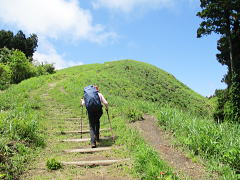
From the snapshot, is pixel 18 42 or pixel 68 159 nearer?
pixel 68 159

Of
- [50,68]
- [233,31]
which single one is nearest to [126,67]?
[50,68]

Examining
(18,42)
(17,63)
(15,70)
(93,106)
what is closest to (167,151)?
(93,106)

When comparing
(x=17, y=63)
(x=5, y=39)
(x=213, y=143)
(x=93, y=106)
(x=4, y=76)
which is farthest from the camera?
(x=5, y=39)

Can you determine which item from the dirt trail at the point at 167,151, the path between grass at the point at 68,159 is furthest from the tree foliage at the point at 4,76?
the dirt trail at the point at 167,151

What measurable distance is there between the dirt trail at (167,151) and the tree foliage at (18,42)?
179 feet

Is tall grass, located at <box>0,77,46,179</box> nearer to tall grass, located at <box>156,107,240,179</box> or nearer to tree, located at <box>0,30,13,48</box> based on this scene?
tall grass, located at <box>156,107,240,179</box>

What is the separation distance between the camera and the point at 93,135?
773 cm

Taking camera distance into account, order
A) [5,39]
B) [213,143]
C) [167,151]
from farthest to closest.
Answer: [5,39] < [167,151] < [213,143]

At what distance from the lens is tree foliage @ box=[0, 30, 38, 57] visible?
55.0 metres

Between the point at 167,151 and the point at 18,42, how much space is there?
2272 inches

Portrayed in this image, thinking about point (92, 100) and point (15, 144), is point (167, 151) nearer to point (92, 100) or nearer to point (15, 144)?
point (92, 100)

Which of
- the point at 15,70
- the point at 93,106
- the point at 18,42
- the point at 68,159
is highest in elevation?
the point at 18,42

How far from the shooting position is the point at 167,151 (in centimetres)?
660

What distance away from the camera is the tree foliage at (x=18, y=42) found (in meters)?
55.0
